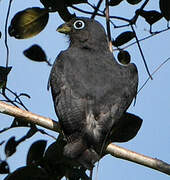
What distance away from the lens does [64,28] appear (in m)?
5.87

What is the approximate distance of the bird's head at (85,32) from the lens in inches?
228

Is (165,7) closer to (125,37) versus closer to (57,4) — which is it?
(125,37)

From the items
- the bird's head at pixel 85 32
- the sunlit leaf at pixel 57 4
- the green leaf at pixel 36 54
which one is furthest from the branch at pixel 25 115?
the bird's head at pixel 85 32

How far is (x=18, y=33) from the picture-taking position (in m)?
5.03

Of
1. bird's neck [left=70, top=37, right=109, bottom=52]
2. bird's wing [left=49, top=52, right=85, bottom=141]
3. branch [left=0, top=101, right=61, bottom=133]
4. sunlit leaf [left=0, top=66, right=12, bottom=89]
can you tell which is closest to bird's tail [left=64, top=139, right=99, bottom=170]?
bird's wing [left=49, top=52, right=85, bottom=141]

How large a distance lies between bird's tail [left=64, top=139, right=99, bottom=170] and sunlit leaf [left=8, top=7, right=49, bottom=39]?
1128 millimetres

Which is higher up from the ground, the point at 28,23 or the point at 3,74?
the point at 28,23

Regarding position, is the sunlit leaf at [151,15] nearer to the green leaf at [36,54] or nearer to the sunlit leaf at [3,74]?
the green leaf at [36,54]

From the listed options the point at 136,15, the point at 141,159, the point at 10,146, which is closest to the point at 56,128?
the point at 10,146

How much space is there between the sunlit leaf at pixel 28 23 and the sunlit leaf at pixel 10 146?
928mm

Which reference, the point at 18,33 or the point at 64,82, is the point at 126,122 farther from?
the point at 18,33

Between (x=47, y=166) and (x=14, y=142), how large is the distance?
1039mm

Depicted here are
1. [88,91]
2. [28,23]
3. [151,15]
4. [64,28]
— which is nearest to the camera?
[88,91]

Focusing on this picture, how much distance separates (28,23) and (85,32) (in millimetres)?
990
